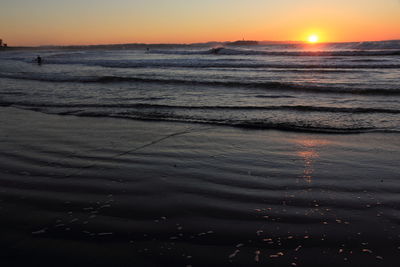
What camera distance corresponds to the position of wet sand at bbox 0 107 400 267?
2906 mm

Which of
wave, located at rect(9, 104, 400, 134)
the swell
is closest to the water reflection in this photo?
wave, located at rect(9, 104, 400, 134)

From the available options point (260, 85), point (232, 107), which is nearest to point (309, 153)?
point (232, 107)

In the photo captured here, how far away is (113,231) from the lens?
3236mm

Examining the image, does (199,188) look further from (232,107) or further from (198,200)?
(232,107)

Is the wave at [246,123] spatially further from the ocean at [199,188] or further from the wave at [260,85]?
the wave at [260,85]

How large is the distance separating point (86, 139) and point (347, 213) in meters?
4.75

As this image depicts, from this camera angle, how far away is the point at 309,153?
594 centimetres

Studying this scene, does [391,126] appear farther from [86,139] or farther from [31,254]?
[31,254]

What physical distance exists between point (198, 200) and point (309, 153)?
267 cm

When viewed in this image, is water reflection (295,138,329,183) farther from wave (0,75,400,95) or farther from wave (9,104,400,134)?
wave (0,75,400,95)

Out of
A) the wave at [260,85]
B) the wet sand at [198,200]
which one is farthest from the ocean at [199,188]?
the wave at [260,85]

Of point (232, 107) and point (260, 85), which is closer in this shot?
point (232, 107)

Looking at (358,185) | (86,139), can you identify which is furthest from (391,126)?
(86,139)

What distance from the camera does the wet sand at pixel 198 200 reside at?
114 inches
